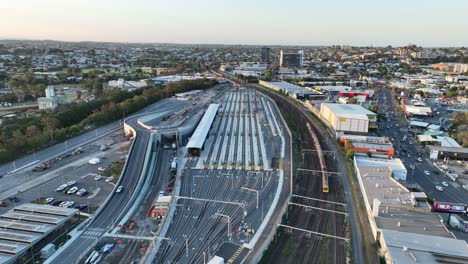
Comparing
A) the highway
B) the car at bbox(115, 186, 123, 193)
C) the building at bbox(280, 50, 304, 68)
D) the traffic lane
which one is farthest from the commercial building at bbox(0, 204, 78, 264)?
the building at bbox(280, 50, 304, 68)

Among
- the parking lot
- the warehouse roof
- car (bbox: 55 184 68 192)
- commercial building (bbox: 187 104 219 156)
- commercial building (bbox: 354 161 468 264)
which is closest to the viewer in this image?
commercial building (bbox: 354 161 468 264)

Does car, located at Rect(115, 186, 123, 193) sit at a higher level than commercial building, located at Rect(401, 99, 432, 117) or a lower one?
lower

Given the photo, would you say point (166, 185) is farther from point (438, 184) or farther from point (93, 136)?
point (438, 184)

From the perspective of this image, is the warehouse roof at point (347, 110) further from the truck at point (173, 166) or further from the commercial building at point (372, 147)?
the truck at point (173, 166)

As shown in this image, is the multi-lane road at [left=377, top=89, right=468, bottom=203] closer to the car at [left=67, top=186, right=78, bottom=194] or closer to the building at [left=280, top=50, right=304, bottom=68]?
the car at [left=67, top=186, right=78, bottom=194]

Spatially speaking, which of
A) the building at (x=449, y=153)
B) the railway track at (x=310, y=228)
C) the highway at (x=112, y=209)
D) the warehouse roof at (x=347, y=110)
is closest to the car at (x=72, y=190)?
the highway at (x=112, y=209)

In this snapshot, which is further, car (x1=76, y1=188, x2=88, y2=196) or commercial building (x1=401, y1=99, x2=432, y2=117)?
commercial building (x1=401, y1=99, x2=432, y2=117)
